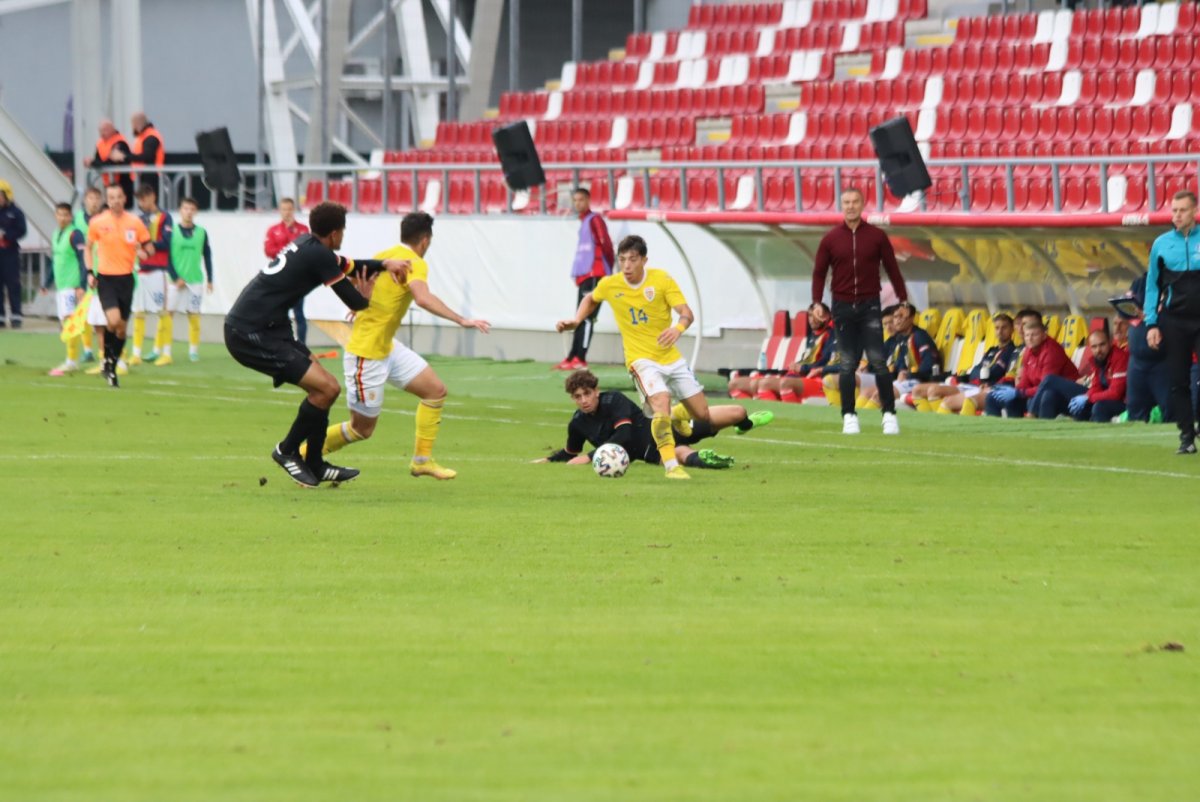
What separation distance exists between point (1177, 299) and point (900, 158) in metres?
5.99

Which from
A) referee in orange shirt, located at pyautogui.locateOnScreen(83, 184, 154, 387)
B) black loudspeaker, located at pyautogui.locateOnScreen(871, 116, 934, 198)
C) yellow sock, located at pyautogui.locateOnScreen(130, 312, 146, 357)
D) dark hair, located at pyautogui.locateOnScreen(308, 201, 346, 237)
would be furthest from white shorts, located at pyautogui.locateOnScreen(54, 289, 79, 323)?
dark hair, located at pyautogui.locateOnScreen(308, 201, 346, 237)

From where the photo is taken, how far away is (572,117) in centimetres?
3216

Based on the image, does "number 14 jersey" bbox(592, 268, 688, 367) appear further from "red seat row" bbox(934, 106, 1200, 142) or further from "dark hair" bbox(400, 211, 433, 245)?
"red seat row" bbox(934, 106, 1200, 142)

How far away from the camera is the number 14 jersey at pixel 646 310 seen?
14023mm

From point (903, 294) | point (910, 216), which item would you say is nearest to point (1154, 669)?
point (903, 294)

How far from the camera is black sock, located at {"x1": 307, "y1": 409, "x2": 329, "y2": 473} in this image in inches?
492

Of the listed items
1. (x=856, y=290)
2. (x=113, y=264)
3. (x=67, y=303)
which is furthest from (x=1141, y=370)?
(x=67, y=303)

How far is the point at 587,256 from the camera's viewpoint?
2483cm

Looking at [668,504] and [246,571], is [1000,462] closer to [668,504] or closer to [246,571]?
[668,504]

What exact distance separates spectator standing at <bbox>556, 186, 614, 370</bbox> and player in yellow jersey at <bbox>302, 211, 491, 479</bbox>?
11.5 meters

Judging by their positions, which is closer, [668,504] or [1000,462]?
[668,504]

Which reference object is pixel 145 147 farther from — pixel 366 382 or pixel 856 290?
pixel 366 382

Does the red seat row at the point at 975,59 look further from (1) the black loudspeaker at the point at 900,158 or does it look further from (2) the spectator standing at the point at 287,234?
(2) the spectator standing at the point at 287,234

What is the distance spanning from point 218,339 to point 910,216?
15.0 metres
